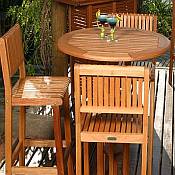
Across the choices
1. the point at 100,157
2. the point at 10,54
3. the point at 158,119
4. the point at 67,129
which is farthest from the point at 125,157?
the point at 158,119

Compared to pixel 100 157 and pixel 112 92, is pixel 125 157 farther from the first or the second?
pixel 112 92

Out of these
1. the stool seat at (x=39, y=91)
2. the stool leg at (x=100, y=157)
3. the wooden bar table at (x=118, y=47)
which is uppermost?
the wooden bar table at (x=118, y=47)

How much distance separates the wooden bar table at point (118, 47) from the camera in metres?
2.92

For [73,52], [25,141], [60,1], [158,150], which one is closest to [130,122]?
[73,52]

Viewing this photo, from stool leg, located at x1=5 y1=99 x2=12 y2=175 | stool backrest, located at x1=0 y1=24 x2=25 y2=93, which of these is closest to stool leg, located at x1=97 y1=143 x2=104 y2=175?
stool leg, located at x1=5 y1=99 x2=12 y2=175

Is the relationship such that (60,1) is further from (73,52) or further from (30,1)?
(73,52)

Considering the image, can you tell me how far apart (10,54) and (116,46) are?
0.79m

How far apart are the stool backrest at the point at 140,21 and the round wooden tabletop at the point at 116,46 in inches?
23.0

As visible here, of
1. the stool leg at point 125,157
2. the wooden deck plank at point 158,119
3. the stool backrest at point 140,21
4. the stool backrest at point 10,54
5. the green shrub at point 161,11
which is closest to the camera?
the stool backrest at point 10,54

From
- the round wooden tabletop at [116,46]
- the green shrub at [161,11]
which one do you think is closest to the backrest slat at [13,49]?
the round wooden tabletop at [116,46]

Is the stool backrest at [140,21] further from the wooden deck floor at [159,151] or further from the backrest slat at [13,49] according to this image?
the backrest slat at [13,49]

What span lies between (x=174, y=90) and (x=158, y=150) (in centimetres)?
152

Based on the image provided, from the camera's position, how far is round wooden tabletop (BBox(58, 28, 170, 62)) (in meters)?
2.93

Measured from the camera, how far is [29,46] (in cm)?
604
